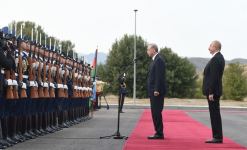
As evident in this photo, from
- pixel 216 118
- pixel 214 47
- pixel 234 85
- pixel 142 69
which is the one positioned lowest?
pixel 216 118

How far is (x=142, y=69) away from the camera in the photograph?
76062 mm

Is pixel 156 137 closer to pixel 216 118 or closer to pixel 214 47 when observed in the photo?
pixel 216 118

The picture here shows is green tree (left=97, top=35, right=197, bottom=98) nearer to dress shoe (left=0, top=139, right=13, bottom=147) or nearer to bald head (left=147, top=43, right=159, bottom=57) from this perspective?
bald head (left=147, top=43, right=159, bottom=57)

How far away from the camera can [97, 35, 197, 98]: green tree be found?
251 ft

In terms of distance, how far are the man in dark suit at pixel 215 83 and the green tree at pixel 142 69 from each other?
59.9 m

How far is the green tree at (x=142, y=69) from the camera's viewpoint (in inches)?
3009

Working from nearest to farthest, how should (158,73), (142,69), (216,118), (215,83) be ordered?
1. (215,83)
2. (216,118)
3. (158,73)
4. (142,69)

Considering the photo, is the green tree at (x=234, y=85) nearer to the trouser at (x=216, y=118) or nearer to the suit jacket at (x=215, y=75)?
the trouser at (x=216, y=118)

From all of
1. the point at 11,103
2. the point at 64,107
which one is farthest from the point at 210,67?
the point at 64,107

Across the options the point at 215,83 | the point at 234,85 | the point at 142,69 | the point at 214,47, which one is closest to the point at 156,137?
the point at 215,83

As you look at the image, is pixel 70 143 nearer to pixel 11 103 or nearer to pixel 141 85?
pixel 11 103

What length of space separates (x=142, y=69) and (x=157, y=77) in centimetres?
6223

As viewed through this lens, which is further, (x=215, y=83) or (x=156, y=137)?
(x=156, y=137)

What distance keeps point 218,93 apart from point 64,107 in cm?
515
